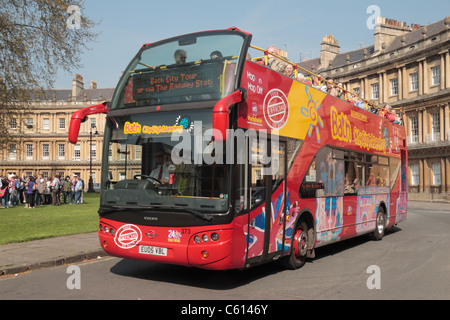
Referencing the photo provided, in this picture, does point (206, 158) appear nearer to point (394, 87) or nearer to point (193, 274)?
point (193, 274)

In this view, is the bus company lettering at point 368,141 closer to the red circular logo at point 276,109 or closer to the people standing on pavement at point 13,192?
the red circular logo at point 276,109

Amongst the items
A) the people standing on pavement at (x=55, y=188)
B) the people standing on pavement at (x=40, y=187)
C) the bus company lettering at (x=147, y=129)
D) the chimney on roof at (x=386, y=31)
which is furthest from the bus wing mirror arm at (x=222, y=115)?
the chimney on roof at (x=386, y=31)

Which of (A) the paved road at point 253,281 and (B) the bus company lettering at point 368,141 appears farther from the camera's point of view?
(B) the bus company lettering at point 368,141

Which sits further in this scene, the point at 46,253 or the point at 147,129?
the point at 46,253

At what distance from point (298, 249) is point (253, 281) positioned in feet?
4.37

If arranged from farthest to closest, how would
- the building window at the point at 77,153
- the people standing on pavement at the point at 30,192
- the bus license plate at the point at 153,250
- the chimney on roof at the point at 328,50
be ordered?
the building window at the point at 77,153
the chimney on roof at the point at 328,50
the people standing on pavement at the point at 30,192
the bus license plate at the point at 153,250

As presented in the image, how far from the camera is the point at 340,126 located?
10000mm

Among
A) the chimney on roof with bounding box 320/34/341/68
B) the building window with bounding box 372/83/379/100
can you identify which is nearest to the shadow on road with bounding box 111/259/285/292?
the building window with bounding box 372/83/379/100

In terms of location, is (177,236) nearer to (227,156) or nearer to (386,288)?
(227,156)

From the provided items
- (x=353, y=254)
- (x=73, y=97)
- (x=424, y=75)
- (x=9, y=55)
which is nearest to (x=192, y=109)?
(x=353, y=254)

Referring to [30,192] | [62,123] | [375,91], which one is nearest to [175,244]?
[30,192]

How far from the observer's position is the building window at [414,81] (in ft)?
157

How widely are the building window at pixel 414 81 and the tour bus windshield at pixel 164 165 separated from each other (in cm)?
4690

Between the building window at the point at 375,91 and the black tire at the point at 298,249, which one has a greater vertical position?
the building window at the point at 375,91
